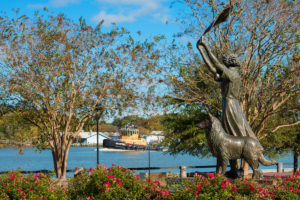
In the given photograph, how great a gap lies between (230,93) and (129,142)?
194ft

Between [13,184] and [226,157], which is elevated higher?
[226,157]

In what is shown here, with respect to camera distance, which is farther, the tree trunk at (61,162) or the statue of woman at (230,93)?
the tree trunk at (61,162)

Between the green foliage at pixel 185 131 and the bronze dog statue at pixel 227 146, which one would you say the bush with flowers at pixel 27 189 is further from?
the green foliage at pixel 185 131

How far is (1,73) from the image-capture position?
16516mm

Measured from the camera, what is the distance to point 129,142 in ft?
221

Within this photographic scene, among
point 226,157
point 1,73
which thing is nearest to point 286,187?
point 226,157

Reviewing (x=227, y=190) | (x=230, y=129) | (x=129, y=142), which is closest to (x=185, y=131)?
(x=230, y=129)

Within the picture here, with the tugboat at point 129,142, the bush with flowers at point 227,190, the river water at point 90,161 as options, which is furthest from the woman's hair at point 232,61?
the tugboat at point 129,142

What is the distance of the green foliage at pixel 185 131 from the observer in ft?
72.4

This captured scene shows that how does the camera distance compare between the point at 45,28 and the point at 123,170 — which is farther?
the point at 45,28

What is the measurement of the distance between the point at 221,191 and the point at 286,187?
1.65m

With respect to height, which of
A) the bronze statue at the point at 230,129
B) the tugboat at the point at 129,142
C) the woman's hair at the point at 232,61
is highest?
the woman's hair at the point at 232,61

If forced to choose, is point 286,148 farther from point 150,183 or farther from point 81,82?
point 150,183

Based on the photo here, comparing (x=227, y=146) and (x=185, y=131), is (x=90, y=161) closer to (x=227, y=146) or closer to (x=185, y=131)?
(x=185, y=131)
